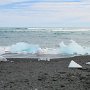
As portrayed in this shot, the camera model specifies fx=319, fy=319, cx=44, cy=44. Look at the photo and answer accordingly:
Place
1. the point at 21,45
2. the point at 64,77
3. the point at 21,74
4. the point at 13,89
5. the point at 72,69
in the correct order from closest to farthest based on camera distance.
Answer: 1. the point at 13,89
2. the point at 64,77
3. the point at 21,74
4. the point at 72,69
5. the point at 21,45

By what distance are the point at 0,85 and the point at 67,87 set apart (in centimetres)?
194

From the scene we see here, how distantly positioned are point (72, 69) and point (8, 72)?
8.63 feet

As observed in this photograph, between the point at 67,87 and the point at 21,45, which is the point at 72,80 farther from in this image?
the point at 21,45

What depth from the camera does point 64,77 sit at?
1062 centimetres

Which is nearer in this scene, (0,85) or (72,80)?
(0,85)

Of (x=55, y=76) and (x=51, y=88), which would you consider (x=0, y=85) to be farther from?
(x=55, y=76)

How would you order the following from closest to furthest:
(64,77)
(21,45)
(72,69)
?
(64,77) < (72,69) < (21,45)

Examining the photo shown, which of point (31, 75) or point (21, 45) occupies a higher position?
point (21, 45)

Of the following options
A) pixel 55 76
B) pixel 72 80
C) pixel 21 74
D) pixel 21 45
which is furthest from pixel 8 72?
pixel 21 45

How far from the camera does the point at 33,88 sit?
8836 mm

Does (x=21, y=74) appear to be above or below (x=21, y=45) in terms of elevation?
below

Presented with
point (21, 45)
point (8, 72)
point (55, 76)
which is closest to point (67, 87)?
point (55, 76)

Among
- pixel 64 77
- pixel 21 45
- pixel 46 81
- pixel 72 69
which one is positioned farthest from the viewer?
pixel 21 45

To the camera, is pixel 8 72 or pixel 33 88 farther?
pixel 8 72
